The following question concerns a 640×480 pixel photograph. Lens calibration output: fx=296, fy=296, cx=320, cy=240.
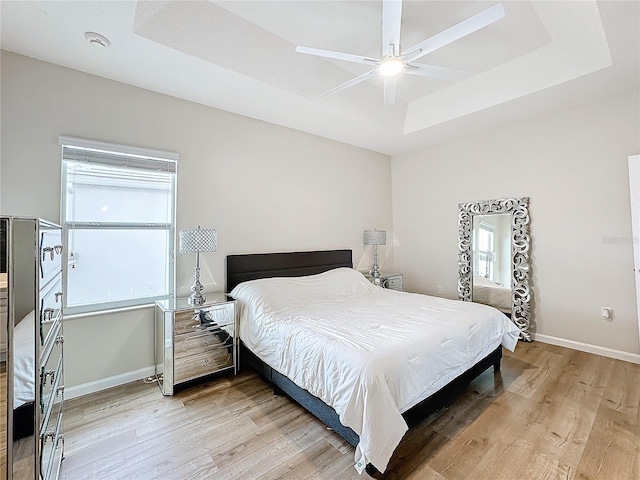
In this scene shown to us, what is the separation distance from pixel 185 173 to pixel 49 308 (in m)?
1.94

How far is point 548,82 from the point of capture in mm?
2898

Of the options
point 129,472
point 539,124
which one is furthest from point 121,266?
point 539,124

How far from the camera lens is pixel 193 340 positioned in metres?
2.64

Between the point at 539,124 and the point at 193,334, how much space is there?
454 centimetres

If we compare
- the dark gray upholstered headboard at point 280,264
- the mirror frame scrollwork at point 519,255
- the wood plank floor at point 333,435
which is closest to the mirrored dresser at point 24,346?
the wood plank floor at point 333,435

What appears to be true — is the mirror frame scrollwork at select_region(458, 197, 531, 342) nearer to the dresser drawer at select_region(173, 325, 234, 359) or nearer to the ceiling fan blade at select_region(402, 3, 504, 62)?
the ceiling fan blade at select_region(402, 3, 504, 62)

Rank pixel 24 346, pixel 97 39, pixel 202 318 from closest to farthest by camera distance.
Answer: pixel 24 346, pixel 97 39, pixel 202 318

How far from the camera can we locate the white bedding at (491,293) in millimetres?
3906

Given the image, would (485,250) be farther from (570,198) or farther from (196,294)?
(196,294)

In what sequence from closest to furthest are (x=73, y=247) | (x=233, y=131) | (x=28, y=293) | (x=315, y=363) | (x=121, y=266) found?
(x=28, y=293)
(x=315, y=363)
(x=73, y=247)
(x=121, y=266)
(x=233, y=131)

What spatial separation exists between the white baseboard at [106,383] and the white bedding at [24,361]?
179cm

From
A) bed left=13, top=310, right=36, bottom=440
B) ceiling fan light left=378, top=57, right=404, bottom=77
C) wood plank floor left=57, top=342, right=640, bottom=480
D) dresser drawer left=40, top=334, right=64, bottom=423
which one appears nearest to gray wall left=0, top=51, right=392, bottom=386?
wood plank floor left=57, top=342, right=640, bottom=480

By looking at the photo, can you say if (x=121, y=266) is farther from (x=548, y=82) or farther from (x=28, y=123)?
(x=548, y=82)

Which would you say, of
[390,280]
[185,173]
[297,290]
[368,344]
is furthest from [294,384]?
[390,280]
